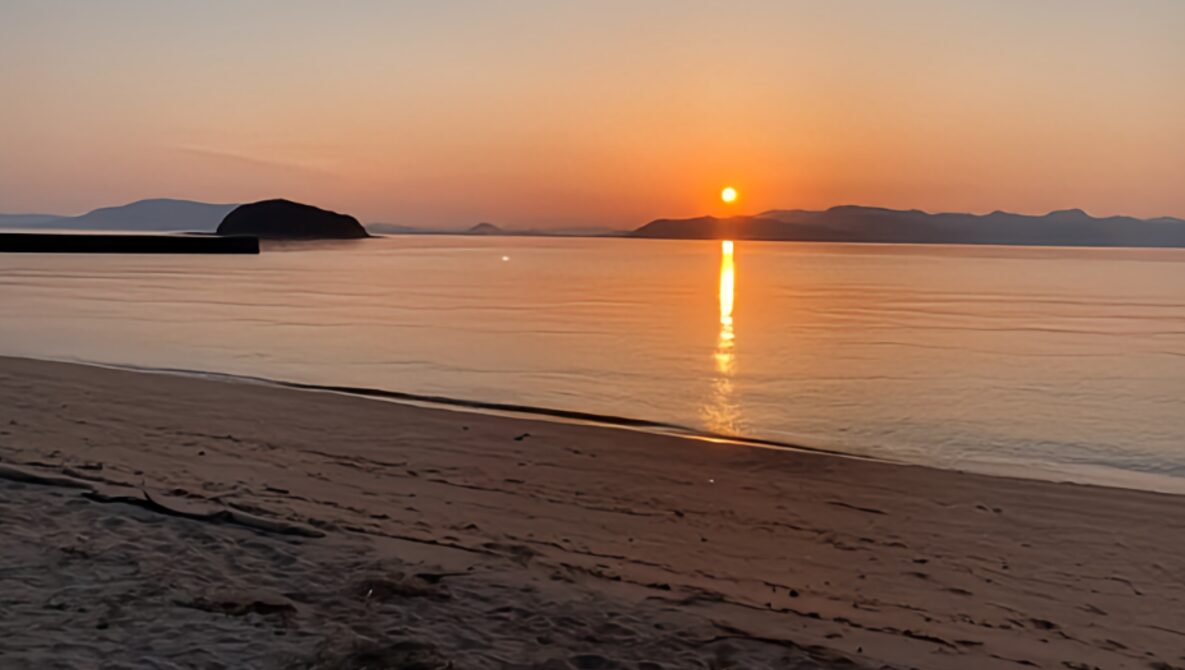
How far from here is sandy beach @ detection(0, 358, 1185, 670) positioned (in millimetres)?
4348

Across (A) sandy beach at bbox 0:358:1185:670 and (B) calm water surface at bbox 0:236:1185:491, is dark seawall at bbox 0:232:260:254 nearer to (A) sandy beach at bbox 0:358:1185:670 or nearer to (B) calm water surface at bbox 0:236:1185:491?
(B) calm water surface at bbox 0:236:1185:491

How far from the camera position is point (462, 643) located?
4312 millimetres

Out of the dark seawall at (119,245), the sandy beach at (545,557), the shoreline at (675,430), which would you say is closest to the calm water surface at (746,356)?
the shoreline at (675,430)

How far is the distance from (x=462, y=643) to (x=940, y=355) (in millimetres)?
17809

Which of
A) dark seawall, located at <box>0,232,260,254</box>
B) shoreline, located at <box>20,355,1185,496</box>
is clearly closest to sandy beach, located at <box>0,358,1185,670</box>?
shoreline, located at <box>20,355,1185,496</box>

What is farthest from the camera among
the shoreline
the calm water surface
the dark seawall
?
the dark seawall

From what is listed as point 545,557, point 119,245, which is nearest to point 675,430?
point 545,557

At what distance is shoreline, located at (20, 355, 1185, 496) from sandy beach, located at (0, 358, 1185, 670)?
841 mm

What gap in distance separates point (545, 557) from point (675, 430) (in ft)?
18.9

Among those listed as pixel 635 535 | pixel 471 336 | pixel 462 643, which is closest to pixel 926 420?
pixel 635 535

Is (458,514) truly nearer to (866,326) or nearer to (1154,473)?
(1154,473)

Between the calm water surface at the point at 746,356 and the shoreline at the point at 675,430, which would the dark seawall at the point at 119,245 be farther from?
the shoreline at the point at 675,430

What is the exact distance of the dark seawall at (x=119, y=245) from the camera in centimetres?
8819

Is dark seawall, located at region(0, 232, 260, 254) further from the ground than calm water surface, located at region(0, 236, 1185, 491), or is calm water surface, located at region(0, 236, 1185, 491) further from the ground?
dark seawall, located at region(0, 232, 260, 254)
